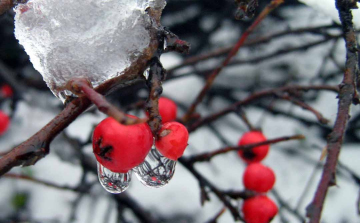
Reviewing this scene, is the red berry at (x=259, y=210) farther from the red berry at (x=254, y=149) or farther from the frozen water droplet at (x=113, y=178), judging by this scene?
the frozen water droplet at (x=113, y=178)

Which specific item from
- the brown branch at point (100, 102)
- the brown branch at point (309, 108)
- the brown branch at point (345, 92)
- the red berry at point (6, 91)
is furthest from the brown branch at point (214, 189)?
the red berry at point (6, 91)

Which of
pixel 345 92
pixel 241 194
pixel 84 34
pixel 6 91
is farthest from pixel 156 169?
pixel 6 91

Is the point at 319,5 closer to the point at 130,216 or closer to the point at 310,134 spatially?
the point at 310,134

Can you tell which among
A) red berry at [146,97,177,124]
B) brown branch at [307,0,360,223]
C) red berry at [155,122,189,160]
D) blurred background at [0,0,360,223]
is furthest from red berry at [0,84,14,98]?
brown branch at [307,0,360,223]

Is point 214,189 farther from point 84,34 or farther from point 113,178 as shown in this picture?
point 84,34

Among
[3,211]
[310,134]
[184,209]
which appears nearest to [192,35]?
[310,134]
